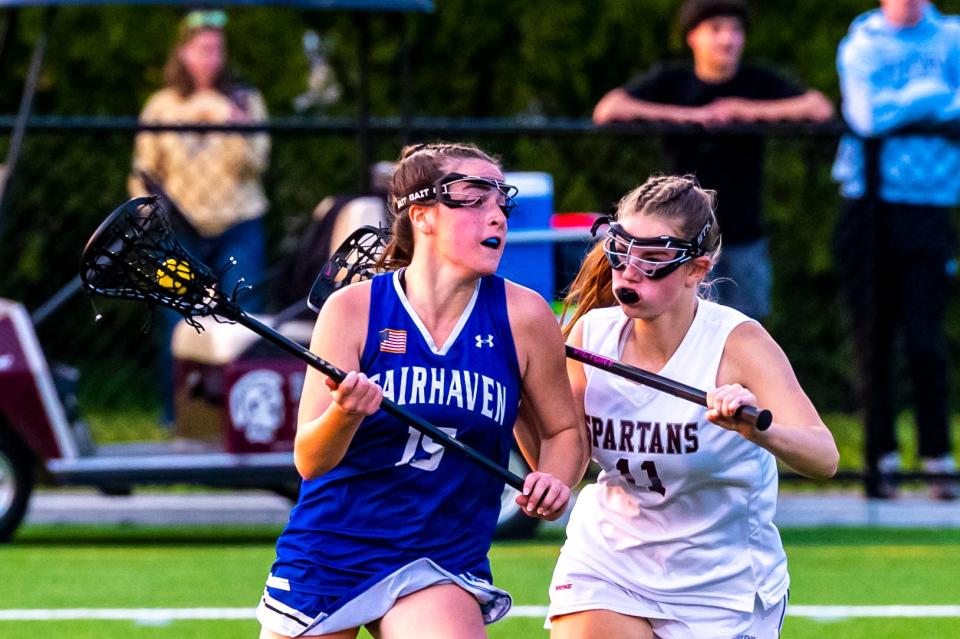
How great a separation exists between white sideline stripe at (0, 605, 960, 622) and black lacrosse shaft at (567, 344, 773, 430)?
100 inches

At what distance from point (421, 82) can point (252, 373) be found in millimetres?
8262

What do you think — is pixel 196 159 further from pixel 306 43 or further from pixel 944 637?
pixel 306 43

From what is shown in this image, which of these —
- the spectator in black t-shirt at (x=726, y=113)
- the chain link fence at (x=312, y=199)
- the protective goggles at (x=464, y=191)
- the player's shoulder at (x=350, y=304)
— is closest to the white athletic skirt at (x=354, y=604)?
the player's shoulder at (x=350, y=304)

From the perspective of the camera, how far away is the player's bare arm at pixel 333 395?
12.2 ft

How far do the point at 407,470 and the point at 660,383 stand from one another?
0.60 metres

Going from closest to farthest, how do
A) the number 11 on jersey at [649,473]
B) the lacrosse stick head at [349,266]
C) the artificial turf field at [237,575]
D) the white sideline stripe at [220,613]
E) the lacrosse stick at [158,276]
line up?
the lacrosse stick at [158,276]
the number 11 on jersey at [649,473]
the lacrosse stick head at [349,266]
the artificial turf field at [237,575]
the white sideline stripe at [220,613]

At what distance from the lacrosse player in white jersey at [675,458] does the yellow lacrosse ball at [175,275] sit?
37.6 inches

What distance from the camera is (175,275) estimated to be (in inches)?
153

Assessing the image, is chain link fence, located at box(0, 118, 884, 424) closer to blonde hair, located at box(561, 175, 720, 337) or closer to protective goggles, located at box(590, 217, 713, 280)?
blonde hair, located at box(561, 175, 720, 337)

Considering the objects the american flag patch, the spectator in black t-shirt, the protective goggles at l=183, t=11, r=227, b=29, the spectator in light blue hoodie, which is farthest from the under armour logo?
the protective goggles at l=183, t=11, r=227, b=29

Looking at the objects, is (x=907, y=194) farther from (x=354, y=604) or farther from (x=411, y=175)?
(x=354, y=604)

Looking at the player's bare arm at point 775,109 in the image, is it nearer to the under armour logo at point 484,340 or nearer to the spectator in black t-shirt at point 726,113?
the spectator in black t-shirt at point 726,113

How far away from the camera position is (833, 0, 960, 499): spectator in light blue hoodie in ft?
28.5

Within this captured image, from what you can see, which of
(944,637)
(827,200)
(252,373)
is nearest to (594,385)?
(944,637)
